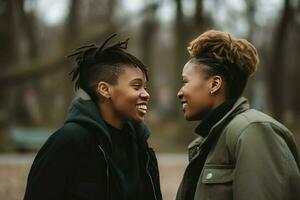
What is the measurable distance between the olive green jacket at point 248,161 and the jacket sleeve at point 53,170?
74cm

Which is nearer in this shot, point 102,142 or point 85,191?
point 85,191

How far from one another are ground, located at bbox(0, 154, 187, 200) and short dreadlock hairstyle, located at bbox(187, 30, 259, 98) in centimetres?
661

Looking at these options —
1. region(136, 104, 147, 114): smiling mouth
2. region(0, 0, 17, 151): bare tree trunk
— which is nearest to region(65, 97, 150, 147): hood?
region(136, 104, 147, 114): smiling mouth

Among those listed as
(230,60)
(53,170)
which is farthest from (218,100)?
(53,170)

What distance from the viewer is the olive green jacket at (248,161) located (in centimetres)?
318

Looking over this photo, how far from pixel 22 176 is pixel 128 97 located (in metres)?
8.88

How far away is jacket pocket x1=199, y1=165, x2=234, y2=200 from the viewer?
10.9ft

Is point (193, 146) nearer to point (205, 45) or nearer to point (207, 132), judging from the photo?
point (207, 132)

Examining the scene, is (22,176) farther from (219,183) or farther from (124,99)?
(219,183)

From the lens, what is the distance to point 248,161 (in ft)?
10.4

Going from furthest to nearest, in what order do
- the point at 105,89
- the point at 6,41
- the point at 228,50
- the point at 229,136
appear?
the point at 6,41, the point at 105,89, the point at 228,50, the point at 229,136

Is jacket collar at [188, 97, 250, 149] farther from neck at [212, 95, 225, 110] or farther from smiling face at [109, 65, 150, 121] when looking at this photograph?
smiling face at [109, 65, 150, 121]

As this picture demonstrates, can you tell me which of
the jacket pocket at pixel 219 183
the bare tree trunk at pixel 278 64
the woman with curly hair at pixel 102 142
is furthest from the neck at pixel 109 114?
the bare tree trunk at pixel 278 64

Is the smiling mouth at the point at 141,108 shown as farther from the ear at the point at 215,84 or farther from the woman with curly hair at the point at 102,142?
the ear at the point at 215,84
